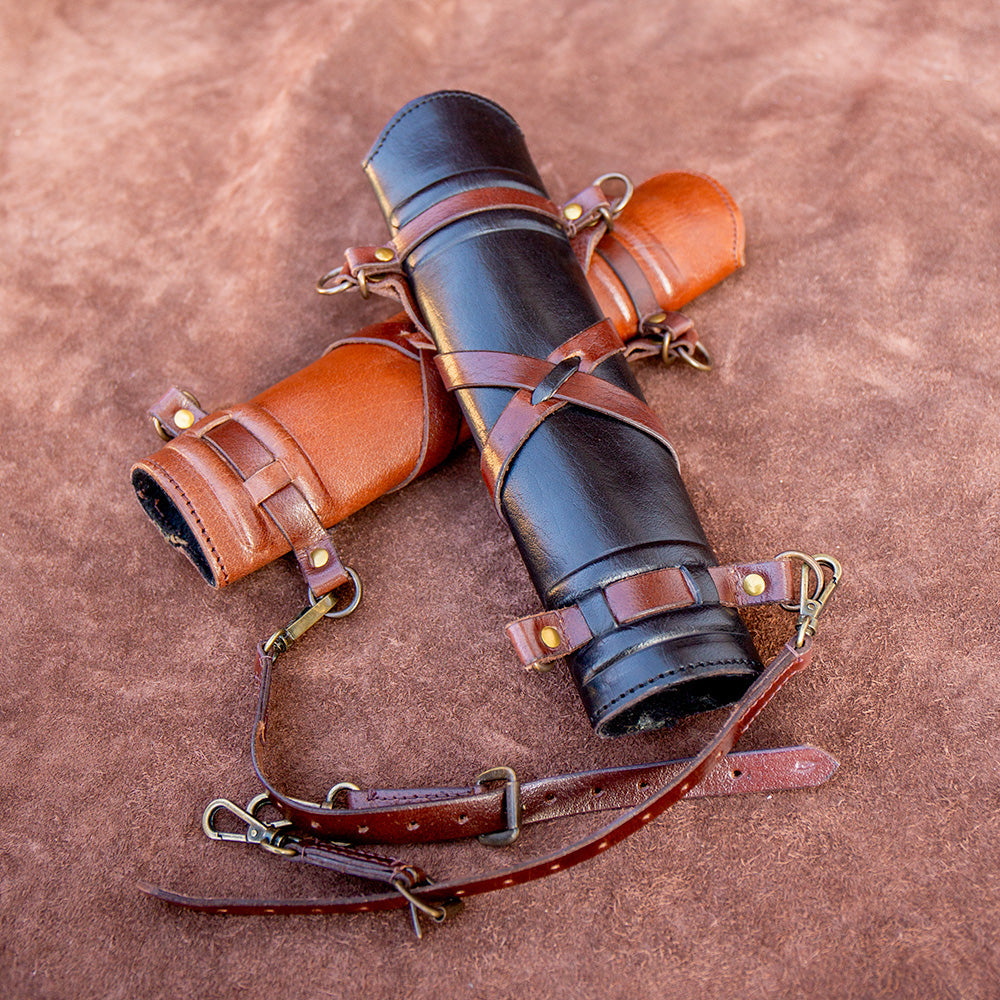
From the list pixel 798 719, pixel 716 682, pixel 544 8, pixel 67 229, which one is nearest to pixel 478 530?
pixel 716 682

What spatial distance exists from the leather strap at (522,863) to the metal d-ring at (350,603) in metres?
0.53

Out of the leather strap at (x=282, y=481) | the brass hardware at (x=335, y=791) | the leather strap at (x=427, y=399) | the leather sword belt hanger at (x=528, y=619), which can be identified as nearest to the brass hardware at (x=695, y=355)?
the leather sword belt hanger at (x=528, y=619)

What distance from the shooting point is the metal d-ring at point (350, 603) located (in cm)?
242

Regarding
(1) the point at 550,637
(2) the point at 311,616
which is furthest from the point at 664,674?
(2) the point at 311,616

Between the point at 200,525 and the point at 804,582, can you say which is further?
the point at 200,525

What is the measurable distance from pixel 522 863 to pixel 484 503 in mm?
1107

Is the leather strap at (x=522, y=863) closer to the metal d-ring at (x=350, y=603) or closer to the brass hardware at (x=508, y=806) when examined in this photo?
the brass hardware at (x=508, y=806)

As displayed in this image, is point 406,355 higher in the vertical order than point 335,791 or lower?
higher

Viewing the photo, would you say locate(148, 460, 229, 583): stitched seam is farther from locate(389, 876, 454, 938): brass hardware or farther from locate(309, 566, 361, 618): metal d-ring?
locate(389, 876, 454, 938): brass hardware

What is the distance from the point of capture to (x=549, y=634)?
202cm

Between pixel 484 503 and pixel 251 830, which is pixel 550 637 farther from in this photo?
pixel 251 830

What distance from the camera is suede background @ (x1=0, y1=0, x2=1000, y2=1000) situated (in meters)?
2.02

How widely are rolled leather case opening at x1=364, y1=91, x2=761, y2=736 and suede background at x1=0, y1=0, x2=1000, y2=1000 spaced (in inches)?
14.2

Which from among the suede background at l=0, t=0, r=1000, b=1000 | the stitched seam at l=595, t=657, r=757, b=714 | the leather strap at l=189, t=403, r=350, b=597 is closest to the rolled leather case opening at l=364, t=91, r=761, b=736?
the stitched seam at l=595, t=657, r=757, b=714
